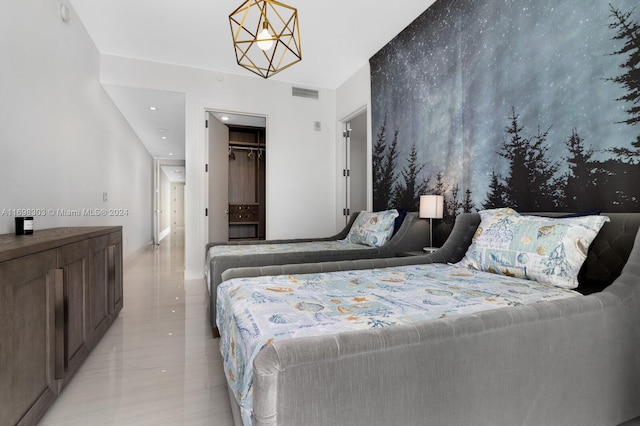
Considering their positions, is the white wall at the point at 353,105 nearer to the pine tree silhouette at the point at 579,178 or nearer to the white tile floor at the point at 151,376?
the pine tree silhouette at the point at 579,178

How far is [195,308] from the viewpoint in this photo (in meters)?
3.15

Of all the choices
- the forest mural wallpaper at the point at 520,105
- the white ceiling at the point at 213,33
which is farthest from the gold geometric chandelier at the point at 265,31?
the forest mural wallpaper at the point at 520,105

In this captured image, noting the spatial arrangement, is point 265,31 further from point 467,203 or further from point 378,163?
point 378,163

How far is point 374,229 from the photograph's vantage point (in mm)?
3312

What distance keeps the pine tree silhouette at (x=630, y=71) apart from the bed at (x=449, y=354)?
37 centimetres

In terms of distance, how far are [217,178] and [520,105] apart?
3865 mm

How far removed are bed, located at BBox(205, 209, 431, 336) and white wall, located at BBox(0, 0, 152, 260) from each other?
4.33 feet

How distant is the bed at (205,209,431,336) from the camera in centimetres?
250

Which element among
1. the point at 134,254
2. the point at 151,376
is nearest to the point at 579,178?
the point at 151,376

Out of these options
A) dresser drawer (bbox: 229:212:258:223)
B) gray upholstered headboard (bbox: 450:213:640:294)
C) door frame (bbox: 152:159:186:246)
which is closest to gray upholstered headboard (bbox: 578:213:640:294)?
gray upholstered headboard (bbox: 450:213:640:294)

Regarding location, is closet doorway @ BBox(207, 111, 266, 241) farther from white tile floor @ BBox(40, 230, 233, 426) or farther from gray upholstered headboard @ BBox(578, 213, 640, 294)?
gray upholstered headboard @ BBox(578, 213, 640, 294)

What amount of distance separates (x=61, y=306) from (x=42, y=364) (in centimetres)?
30

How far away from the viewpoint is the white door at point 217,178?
458 cm

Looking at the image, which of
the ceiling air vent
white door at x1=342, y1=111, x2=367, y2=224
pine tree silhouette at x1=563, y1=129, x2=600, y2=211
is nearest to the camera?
pine tree silhouette at x1=563, y1=129, x2=600, y2=211
